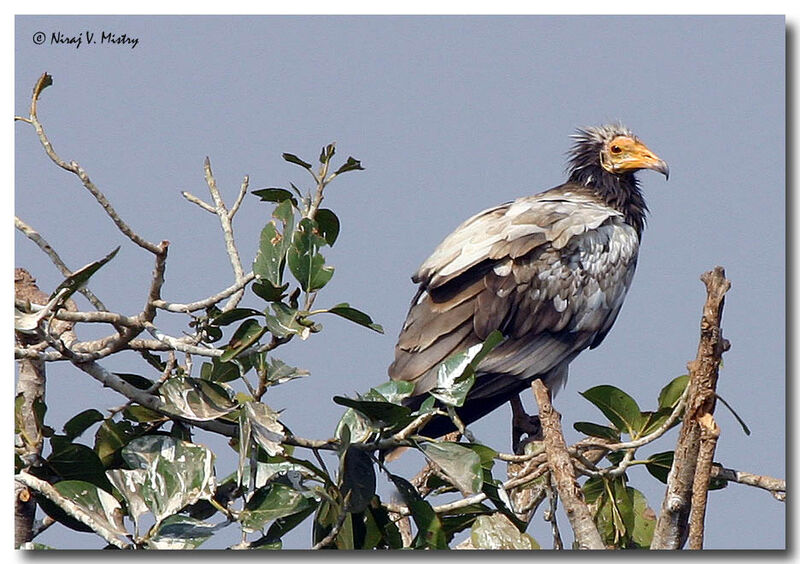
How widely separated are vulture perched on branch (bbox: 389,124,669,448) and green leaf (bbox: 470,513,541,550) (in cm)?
104

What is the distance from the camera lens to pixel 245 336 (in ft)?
9.17

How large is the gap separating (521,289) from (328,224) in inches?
51.7

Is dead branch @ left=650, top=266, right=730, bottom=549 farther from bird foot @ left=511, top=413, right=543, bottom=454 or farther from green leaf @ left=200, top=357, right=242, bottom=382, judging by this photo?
bird foot @ left=511, top=413, right=543, bottom=454

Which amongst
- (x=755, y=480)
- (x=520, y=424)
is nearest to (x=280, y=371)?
(x=755, y=480)

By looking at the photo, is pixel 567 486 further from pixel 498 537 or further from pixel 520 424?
pixel 520 424

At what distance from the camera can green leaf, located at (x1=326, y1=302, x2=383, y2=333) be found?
2.73m

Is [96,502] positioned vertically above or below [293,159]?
below

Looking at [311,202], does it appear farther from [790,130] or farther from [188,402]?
[790,130]

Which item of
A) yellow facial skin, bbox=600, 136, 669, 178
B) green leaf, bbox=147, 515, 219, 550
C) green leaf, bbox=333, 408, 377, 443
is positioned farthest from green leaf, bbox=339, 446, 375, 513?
yellow facial skin, bbox=600, 136, 669, 178

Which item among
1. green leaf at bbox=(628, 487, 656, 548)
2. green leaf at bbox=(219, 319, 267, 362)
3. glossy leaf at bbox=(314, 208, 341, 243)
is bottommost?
green leaf at bbox=(628, 487, 656, 548)

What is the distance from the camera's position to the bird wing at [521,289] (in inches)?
164

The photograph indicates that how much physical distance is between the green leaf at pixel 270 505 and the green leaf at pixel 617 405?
36.8 inches

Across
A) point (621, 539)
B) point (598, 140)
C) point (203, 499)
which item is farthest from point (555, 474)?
point (598, 140)

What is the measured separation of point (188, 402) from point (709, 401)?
4.19 feet
